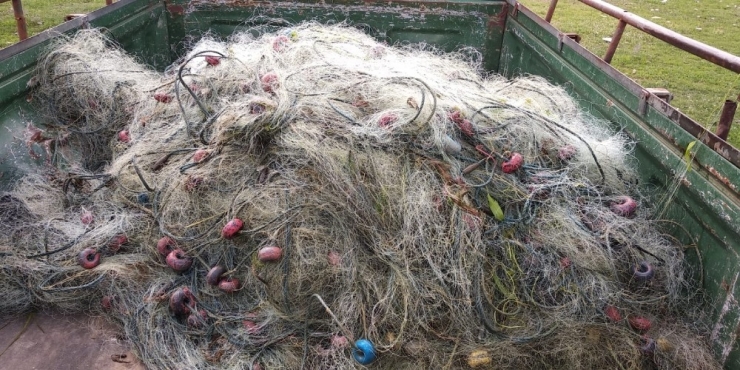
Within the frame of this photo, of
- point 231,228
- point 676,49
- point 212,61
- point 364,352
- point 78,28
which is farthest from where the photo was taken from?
point 676,49

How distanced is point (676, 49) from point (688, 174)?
26.4 ft

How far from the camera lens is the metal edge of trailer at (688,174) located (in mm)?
2381

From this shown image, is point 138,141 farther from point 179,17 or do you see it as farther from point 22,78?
point 179,17

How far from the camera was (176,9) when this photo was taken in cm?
495

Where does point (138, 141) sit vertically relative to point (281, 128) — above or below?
below

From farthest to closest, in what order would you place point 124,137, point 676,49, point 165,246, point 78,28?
point 676,49 → point 78,28 → point 124,137 → point 165,246

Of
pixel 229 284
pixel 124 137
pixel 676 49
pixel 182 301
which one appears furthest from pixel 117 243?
pixel 676 49

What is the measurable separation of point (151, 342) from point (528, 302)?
1.72 metres

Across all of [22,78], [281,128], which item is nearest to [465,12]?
[281,128]

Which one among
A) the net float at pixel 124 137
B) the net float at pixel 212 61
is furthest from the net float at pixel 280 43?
the net float at pixel 124 137

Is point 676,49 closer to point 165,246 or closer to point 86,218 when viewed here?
point 165,246

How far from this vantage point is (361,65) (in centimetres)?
359

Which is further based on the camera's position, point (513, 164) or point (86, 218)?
point (86, 218)

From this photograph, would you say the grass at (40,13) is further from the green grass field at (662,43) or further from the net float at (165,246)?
the net float at (165,246)
